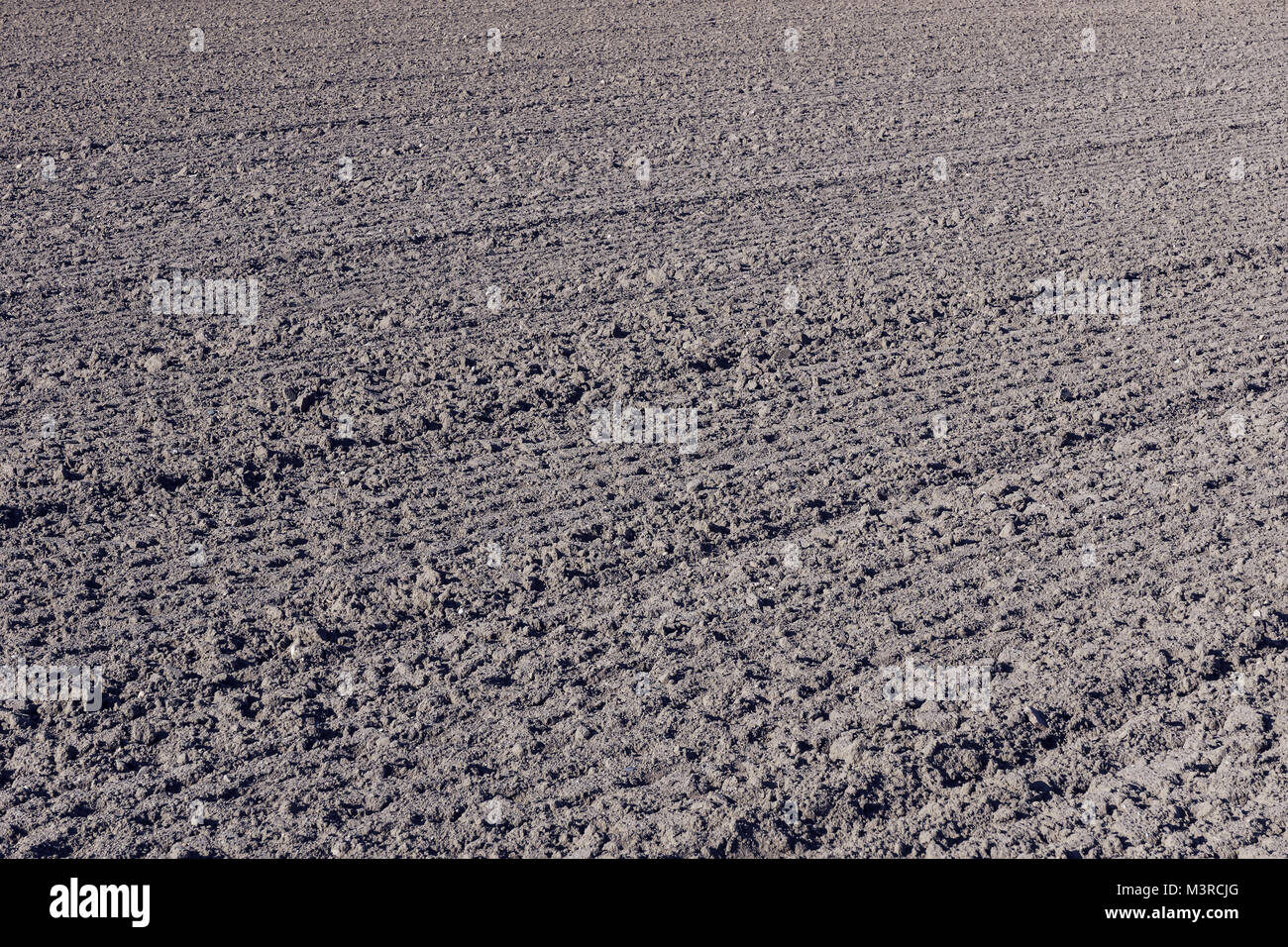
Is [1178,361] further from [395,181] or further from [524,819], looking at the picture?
[395,181]

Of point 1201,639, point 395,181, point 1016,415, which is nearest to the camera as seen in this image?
point 1201,639

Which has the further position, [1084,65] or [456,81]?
[1084,65]

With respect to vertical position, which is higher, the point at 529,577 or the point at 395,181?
the point at 395,181

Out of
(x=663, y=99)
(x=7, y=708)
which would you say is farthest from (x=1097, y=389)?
(x=663, y=99)
